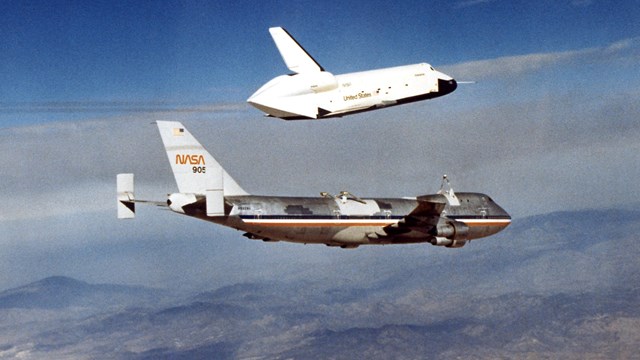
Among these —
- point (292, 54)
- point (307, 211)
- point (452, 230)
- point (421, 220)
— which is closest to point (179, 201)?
point (307, 211)

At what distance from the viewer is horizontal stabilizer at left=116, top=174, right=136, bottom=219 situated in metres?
65.8

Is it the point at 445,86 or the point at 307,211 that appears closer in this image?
the point at 307,211

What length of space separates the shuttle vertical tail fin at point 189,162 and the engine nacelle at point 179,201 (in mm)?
1142

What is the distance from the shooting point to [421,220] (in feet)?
247

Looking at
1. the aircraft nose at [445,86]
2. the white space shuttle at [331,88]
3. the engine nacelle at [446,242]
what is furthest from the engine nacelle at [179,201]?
the aircraft nose at [445,86]

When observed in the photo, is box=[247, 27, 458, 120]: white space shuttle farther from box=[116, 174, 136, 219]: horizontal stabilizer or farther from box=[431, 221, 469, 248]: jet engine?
box=[431, 221, 469, 248]: jet engine

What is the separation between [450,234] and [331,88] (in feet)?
56.3

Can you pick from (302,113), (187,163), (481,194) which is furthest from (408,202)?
(187,163)

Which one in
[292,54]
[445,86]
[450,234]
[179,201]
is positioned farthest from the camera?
[445,86]

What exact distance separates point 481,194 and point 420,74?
51.8ft

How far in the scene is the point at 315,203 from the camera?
72.6m

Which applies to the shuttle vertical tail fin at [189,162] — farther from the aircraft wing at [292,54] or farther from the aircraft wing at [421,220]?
the aircraft wing at [421,220]

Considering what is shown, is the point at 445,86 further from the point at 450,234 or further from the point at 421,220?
the point at 450,234

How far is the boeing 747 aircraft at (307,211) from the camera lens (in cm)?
6631
